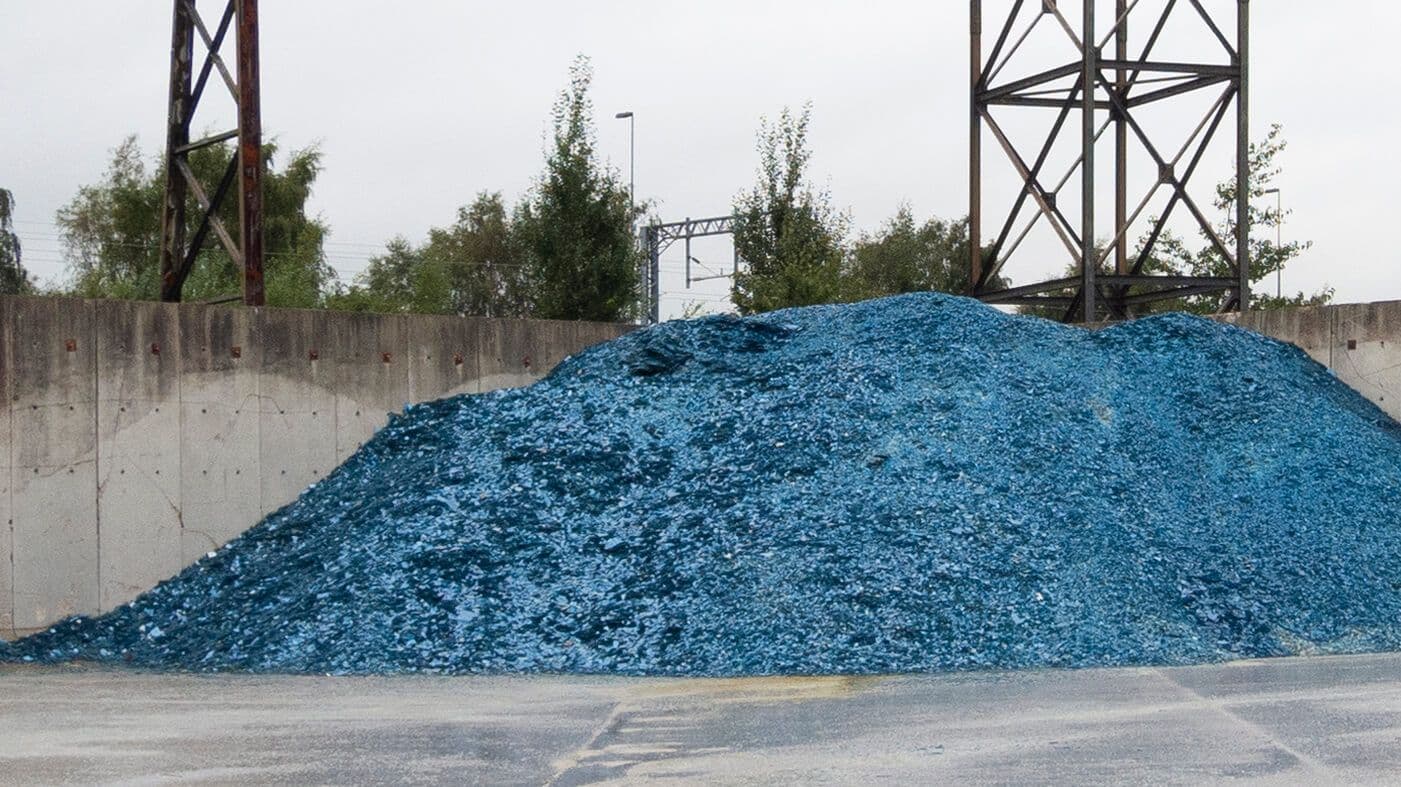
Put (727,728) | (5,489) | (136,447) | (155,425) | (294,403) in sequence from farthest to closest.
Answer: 1. (294,403)
2. (155,425)
3. (136,447)
4. (5,489)
5. (727,728)

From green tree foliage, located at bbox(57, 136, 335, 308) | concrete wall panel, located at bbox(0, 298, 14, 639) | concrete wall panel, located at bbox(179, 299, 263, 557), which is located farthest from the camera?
green tree foliage, located at bbox(57, 136, 335, 308)

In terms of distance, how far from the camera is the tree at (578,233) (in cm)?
2361

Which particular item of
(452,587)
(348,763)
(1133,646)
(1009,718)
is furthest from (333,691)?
(1133,646)

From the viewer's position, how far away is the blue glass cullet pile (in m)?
9.73

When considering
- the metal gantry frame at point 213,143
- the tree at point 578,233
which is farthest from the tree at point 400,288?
the metal gantry frame at point 213,143

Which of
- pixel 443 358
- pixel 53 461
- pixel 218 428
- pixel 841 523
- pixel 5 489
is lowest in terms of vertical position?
pixel 841 523

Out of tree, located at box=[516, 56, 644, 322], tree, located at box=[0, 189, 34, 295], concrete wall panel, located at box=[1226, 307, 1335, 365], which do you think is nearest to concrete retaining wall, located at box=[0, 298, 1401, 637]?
concrete wall panel, located at box=[1226, 307, 1335, 365]

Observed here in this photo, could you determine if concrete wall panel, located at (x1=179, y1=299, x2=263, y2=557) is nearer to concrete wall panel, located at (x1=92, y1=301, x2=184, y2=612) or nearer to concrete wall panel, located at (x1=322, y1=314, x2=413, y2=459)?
concrete wall panel, located at (x1=92, y1=301, x2=184, y2=612)

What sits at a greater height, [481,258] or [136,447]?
[481,258]

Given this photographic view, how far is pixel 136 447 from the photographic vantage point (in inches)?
453

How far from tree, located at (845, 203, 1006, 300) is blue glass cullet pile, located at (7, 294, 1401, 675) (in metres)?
36.0

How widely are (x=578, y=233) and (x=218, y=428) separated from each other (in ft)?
39.6

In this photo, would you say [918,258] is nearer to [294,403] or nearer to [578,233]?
[578,233]

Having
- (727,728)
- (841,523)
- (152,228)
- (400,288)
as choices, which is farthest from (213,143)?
(400,288)
